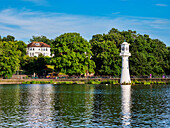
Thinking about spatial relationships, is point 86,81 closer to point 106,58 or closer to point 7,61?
point 106,58

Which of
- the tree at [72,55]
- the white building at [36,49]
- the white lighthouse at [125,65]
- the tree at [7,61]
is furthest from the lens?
the white building at [36,49]

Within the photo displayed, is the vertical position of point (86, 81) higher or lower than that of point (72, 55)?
lower

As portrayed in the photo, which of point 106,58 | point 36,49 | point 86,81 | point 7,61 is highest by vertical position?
point 36,49

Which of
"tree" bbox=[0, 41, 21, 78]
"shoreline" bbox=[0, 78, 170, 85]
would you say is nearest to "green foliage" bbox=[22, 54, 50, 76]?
"tree" bbox=[0, 41, 21, 78]

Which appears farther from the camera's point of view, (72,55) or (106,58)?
(106,58)

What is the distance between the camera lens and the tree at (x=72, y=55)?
10531cm

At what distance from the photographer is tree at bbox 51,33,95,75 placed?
10531 centimetres

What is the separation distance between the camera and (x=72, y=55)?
105438mm

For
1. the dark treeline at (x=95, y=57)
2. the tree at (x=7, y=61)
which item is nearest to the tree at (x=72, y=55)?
the dark treeline at (x=95, y=57)

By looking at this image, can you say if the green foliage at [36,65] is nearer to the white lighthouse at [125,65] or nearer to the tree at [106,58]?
the tree at [106,58]

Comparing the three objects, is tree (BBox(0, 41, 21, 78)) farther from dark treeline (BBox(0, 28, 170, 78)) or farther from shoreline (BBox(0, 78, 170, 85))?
shoreline (BBox(0, 78, 170, 85))

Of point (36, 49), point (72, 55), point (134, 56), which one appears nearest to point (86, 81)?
point (72, 55)

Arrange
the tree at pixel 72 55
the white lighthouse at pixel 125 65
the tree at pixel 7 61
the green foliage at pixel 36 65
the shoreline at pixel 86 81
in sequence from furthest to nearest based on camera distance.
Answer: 1. the green foliage at pixel 36 65
2. the tree at pixel 7 61
3. the tree at pixel 72 55
4. the shoreline at pixel 86 81
5. the white lighthouse at pixel 125 65

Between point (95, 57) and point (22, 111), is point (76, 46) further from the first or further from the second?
point (22, 111)
